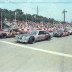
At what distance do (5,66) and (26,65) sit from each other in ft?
3.52

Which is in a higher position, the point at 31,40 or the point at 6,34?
the point at 6,34

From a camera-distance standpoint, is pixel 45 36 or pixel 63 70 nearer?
pixel 63 70

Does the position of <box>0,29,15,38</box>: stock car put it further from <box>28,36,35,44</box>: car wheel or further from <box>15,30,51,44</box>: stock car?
<box>28,36,35,44</box>: car wheel

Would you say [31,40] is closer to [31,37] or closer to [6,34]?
[31,37]

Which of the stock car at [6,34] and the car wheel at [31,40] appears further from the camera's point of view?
the stock car at [6,34]

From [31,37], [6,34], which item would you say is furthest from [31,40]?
[6,34]

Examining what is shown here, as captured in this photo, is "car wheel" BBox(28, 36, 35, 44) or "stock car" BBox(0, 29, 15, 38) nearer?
"car wheel" BBox(28, 36, 35, 44)

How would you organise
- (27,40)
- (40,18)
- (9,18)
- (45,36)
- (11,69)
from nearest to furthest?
1. (11,69)
2. (27,40)
3. (45,36)
4. (9,18)
5. (40,18)

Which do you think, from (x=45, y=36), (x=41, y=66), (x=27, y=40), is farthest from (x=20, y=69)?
(x=45, y=36)

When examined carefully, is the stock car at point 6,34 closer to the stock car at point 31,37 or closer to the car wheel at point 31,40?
the stock car at point 31,37

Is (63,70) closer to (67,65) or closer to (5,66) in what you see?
(67,65)

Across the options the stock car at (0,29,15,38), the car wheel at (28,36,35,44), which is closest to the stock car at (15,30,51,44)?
the car wheel at (28,36,35,44)

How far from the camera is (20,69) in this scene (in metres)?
11.2

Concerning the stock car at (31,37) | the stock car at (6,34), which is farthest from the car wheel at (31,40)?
the stock car at (6,34)
